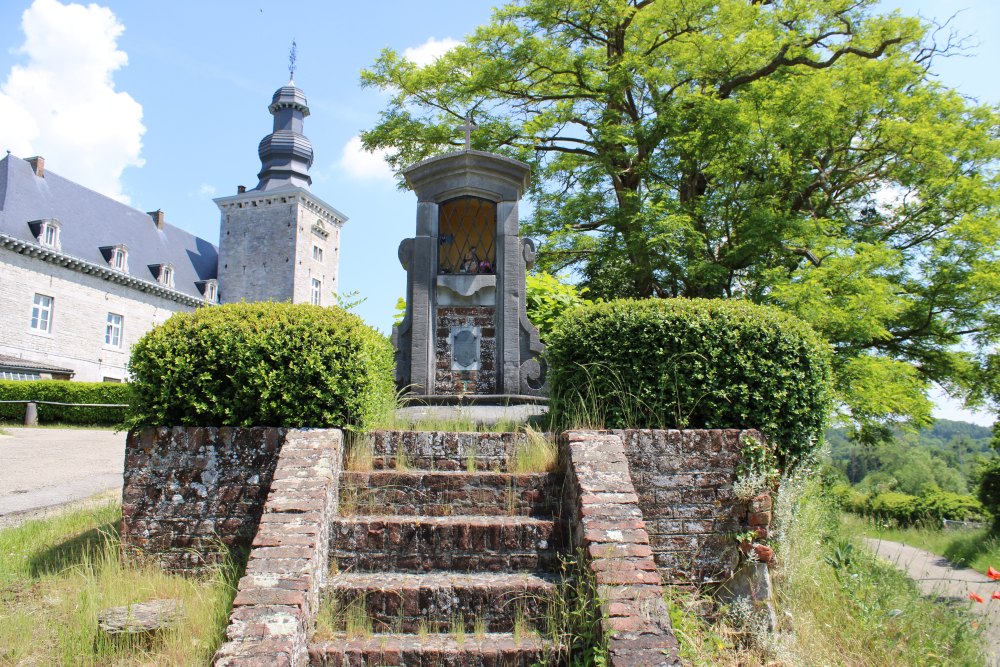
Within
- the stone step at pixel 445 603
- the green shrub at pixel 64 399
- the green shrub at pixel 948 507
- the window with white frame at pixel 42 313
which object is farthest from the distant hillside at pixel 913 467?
the window with white frame at pixel 42 313

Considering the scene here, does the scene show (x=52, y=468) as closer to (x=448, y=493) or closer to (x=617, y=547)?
(x=448, y=493)

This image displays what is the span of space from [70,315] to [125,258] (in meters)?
4.52

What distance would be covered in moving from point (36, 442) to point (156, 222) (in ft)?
93.2

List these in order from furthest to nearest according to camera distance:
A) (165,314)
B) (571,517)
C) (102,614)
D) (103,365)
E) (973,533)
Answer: (165,314), (103,365), (973,533), (571,517), (102,614)

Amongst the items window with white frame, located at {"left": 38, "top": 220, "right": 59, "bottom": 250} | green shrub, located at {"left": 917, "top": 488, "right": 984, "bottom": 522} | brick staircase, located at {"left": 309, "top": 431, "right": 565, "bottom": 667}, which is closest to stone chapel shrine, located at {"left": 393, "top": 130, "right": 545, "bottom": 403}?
A: brick staircase, located at {"left": 309, "top": 431, "right": 565, "bottom": 667}

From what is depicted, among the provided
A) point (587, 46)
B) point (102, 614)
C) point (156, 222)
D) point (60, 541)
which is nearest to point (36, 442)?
point (60, 541)

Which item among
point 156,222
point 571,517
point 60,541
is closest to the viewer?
point 571,517

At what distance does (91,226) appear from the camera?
1310 inches

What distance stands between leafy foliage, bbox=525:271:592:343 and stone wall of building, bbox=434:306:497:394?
52.0 inches

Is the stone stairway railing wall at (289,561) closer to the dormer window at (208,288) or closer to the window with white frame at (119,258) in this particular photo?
the window with white frame at (119,258)

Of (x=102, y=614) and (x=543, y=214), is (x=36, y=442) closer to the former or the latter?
(x=543, y=214)

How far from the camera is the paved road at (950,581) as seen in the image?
5300 mm

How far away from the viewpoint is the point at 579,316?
5688 mm

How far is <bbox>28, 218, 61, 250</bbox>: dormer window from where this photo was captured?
96.4 feet
